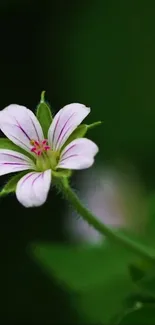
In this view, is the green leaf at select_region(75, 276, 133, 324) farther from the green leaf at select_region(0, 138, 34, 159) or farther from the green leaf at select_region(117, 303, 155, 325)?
the green leaf at select_region(0, 138, 34, 159)

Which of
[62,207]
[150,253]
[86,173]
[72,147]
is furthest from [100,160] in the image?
[72,147]

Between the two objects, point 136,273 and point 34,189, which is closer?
point 34,189

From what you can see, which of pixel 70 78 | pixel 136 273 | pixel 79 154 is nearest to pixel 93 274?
pixel 136 273

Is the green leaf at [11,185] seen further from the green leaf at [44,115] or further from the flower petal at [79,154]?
the green leaf at [44,115]

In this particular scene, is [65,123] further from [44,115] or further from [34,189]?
[34,189]

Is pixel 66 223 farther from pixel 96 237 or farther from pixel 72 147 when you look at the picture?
pixel 72 147

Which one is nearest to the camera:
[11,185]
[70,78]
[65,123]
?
[11,185]
